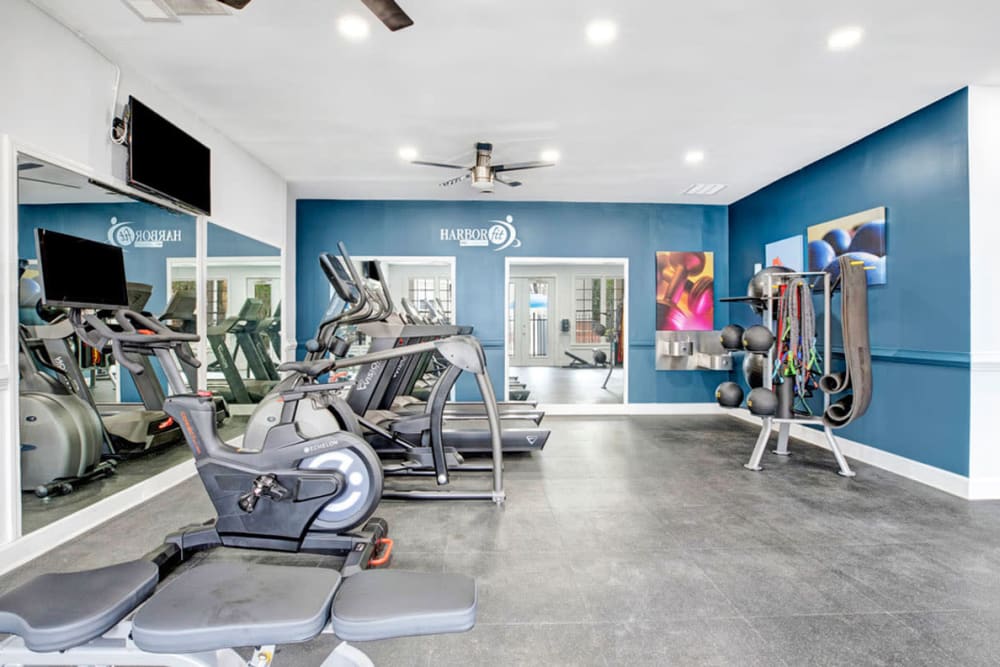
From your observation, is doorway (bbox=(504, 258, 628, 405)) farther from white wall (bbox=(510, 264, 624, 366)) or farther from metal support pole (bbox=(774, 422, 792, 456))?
metal support pole (bbox=(774, 422, 792, 456))

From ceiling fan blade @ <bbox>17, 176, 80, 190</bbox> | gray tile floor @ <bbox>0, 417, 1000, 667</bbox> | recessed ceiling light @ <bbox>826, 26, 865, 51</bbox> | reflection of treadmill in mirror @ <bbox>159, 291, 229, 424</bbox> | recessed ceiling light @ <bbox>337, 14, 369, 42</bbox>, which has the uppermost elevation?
recessed ceiling light @ <bbox>337, 14, 369, 42</bbox>

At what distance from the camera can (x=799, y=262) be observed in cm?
548

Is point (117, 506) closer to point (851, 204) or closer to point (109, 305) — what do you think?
point (109, 305)

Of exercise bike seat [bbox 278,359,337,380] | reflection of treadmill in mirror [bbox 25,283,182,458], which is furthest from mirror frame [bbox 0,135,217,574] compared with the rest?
exercise bike seat [bbox 278,359,337,380]

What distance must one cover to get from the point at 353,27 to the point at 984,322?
15.3 feet

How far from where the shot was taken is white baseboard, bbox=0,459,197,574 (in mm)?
2547

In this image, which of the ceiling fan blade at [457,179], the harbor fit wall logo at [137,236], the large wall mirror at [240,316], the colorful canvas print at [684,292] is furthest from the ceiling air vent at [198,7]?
the colorful canvas print at [684,292]

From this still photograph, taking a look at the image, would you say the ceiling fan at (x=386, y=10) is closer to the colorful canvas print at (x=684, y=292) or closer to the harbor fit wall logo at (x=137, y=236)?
the harbor fit wall logo at (x=137, y=236)

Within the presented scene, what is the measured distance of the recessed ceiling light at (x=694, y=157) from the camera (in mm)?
5020

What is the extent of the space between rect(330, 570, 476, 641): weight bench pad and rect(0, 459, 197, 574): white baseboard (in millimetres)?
2478

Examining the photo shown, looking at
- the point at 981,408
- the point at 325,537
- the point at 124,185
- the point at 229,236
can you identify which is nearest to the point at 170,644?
the point at 325,537

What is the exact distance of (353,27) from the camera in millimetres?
2918

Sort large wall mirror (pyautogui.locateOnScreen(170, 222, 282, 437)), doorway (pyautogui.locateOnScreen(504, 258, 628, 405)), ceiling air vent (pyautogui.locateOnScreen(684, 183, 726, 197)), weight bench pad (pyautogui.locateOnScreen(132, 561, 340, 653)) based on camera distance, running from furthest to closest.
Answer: doorway (pyautogui.locateOnScreen(504, 258, 628, 405)) < ceiling air vent (pyautogui.locateOnScreen(684, 183, 726, 197)) < large wall mirror (pyautogui.locateOnScreen(170, 222, 282, 437)) < weight bench pad (pyautogui.locateOnScreen(132, 561, 340, 653))

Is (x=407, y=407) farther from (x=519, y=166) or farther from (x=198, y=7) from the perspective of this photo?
(x=198, y=7)
